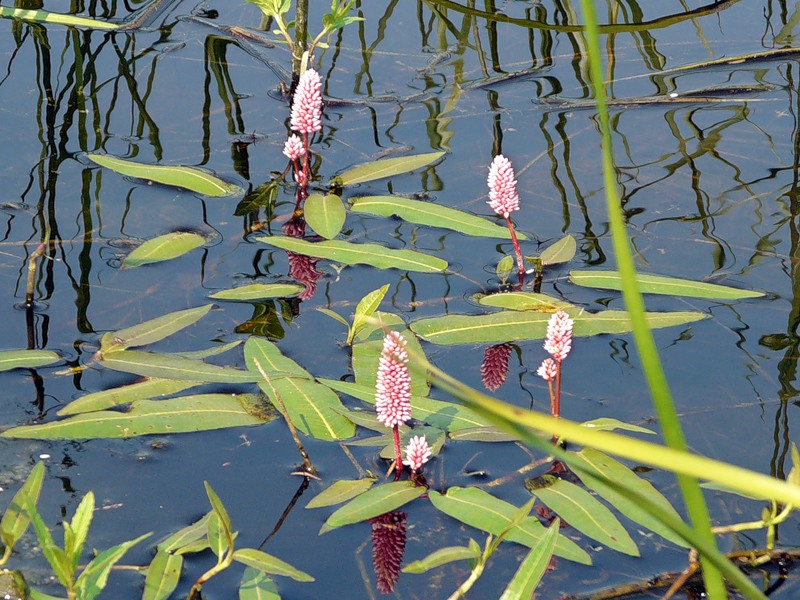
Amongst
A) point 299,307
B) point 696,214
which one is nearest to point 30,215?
point 299,307

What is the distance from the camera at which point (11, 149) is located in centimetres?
360

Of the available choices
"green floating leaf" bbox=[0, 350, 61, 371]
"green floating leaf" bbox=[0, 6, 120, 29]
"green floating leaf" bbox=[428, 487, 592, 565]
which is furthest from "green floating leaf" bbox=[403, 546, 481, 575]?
"green floating leaf" bbox=[0, 6, 120, 29]

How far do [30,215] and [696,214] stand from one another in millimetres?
2290

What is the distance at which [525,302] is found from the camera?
116 inches

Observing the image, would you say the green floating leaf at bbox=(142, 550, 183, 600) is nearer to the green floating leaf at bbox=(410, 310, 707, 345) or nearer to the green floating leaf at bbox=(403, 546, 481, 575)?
the green floating leaf at bbox=(403, 546, 481, 575)

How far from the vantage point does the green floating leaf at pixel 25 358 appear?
8.34 ft

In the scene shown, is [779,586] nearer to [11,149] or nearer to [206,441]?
[206,441]

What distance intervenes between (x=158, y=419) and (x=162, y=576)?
0.56 meters

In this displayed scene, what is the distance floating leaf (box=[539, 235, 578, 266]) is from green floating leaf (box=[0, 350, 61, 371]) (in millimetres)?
1501

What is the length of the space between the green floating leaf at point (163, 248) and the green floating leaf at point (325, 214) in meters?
0.38

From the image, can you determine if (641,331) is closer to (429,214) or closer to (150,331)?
(150,331)

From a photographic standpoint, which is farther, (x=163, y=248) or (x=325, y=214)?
(x=325, y=214)

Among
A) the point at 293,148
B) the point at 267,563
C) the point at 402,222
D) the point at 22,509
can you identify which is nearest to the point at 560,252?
the point at 402,222

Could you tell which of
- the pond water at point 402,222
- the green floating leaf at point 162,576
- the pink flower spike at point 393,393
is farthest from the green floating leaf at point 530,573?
the green floating leaf at point 162,576
